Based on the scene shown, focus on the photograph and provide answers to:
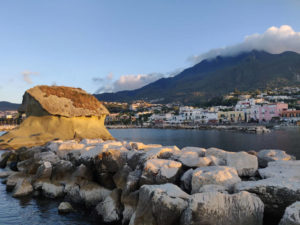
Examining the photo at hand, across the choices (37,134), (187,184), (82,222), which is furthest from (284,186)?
(37,134)

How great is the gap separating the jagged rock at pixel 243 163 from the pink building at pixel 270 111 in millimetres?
97239

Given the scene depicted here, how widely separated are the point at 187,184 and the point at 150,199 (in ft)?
6.64

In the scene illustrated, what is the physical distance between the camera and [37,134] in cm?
2809

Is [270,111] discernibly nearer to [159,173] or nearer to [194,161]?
[194,161]

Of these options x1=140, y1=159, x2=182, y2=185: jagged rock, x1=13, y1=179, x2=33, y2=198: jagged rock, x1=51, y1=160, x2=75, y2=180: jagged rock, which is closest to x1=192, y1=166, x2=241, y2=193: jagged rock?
x1=140, y1=159, x2=182, y2=185: jagged rock

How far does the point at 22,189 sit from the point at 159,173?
21.4 feet

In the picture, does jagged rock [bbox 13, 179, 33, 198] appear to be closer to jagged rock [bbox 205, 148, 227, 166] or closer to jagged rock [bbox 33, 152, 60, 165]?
jagged rock [bbox 33, 152, 60, 165]

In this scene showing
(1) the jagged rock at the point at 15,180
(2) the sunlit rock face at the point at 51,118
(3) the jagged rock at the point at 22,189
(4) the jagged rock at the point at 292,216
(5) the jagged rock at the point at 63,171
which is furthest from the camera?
(2) the sunlit rock face at the point at 51,118

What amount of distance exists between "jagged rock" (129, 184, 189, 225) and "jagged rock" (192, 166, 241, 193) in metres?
1.09

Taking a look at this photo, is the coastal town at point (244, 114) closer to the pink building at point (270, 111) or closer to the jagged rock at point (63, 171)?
the pink building at point (270, 111)

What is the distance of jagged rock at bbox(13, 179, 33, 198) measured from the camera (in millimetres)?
10745

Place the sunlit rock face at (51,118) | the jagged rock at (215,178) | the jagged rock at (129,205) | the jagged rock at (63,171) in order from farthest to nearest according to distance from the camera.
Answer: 1. the sunlit rock face at (51,118)
2. the jagged rock at (63,171)
3. the jagged rock at (129,205)
4. the jagged rock at (215,178)

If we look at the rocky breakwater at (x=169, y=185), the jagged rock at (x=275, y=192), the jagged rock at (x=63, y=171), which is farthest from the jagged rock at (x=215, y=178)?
the jagged rock at (x=63, y=171)

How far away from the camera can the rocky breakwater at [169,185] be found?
543cm
